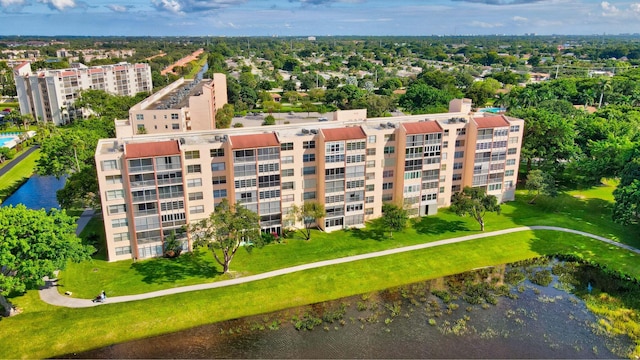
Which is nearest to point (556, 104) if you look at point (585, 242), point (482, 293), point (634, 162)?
point (634, 162)

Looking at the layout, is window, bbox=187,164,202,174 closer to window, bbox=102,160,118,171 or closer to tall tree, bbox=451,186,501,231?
window, bbox=102,160,118,171

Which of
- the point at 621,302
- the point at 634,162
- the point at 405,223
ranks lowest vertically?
the point at 621,302

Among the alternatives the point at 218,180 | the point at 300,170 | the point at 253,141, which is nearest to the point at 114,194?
the point at 218,180

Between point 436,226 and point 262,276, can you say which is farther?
point 436,226

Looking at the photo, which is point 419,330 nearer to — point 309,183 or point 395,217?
point 395,217

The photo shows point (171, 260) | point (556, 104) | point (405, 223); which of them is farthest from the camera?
point (556, 104)

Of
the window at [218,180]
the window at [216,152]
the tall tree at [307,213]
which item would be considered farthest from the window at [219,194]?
the tall tree at [307,213]

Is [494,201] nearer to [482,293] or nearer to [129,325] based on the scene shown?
[482,293]
